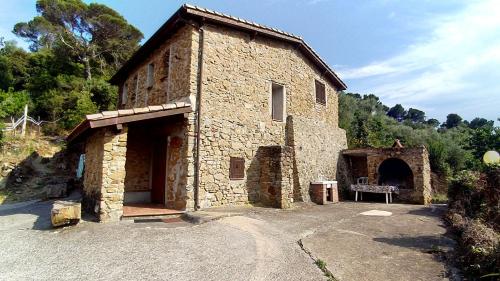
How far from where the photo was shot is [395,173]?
15953mm

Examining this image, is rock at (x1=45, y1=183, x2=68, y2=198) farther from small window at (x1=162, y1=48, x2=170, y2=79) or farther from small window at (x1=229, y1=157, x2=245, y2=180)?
small window at (x1=229, y1=157, x2=245, y2=180)

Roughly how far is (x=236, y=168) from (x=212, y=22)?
4.91 meters

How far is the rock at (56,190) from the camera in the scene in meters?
11.8

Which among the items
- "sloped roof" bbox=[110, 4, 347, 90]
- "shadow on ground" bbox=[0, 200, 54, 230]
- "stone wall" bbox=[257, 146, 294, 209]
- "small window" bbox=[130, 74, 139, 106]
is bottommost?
"shadow on ground" bbox=[0, 200, 54, 230]

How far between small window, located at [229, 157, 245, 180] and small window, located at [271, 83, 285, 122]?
281 centimetres

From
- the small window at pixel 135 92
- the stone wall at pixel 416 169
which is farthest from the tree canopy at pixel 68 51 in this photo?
the stone wall at pixel 416 169

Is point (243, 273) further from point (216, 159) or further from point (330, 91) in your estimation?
point (330, 91)

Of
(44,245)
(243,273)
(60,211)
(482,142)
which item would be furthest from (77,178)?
(482,142)

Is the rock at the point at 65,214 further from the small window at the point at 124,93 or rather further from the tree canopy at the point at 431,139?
the tree canopy at the point at 431,139

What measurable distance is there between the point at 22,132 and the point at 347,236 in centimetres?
1828

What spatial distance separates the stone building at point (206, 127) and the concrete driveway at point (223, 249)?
1.49 meters

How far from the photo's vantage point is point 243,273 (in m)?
4.03

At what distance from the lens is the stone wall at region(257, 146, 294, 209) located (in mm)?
9344

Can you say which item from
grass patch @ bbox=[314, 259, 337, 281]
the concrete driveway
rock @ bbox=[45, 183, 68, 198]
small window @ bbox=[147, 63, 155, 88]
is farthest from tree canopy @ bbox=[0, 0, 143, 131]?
grass patch @ bbox=[314, 259, 337, 281]
